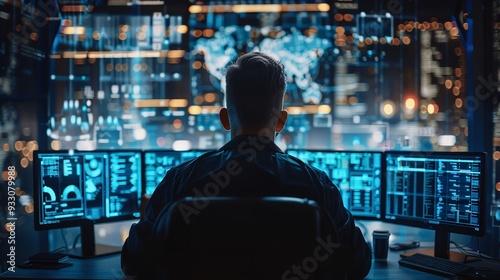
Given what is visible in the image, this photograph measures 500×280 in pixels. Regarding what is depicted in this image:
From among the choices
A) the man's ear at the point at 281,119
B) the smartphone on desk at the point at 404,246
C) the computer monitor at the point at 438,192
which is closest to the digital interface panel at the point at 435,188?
the computer monitor at the point at 438,192

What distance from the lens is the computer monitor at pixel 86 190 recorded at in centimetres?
229

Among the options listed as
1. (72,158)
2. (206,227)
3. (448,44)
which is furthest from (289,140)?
(206,227)

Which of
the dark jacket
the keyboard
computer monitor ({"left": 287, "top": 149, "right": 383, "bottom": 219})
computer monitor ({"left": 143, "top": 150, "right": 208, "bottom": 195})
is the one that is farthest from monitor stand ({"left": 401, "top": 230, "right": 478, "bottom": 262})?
computer monitor ({"left": 143, "top": 150, "right": 208, "bottom": 195})

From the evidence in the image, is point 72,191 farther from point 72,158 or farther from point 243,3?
point 243,3

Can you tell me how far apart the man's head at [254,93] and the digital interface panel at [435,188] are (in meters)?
1.17

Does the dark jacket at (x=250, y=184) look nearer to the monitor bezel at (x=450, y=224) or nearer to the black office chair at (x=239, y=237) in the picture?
the black office chair at (x=239, y=237)

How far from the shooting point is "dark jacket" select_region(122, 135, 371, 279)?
1.24 metres

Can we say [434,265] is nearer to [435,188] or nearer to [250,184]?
[435,188]

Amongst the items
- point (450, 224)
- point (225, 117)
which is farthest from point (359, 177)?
point (225, 117)

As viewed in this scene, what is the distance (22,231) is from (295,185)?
1754 mm

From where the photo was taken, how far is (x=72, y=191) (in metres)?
2.36

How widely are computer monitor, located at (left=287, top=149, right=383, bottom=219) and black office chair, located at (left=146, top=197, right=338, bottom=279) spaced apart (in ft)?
4.70

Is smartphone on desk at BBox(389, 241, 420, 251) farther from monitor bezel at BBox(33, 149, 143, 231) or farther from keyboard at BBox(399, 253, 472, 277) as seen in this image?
monitor bezel at BBox(33, 149, 143, 231)

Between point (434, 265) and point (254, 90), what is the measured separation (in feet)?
4.04
